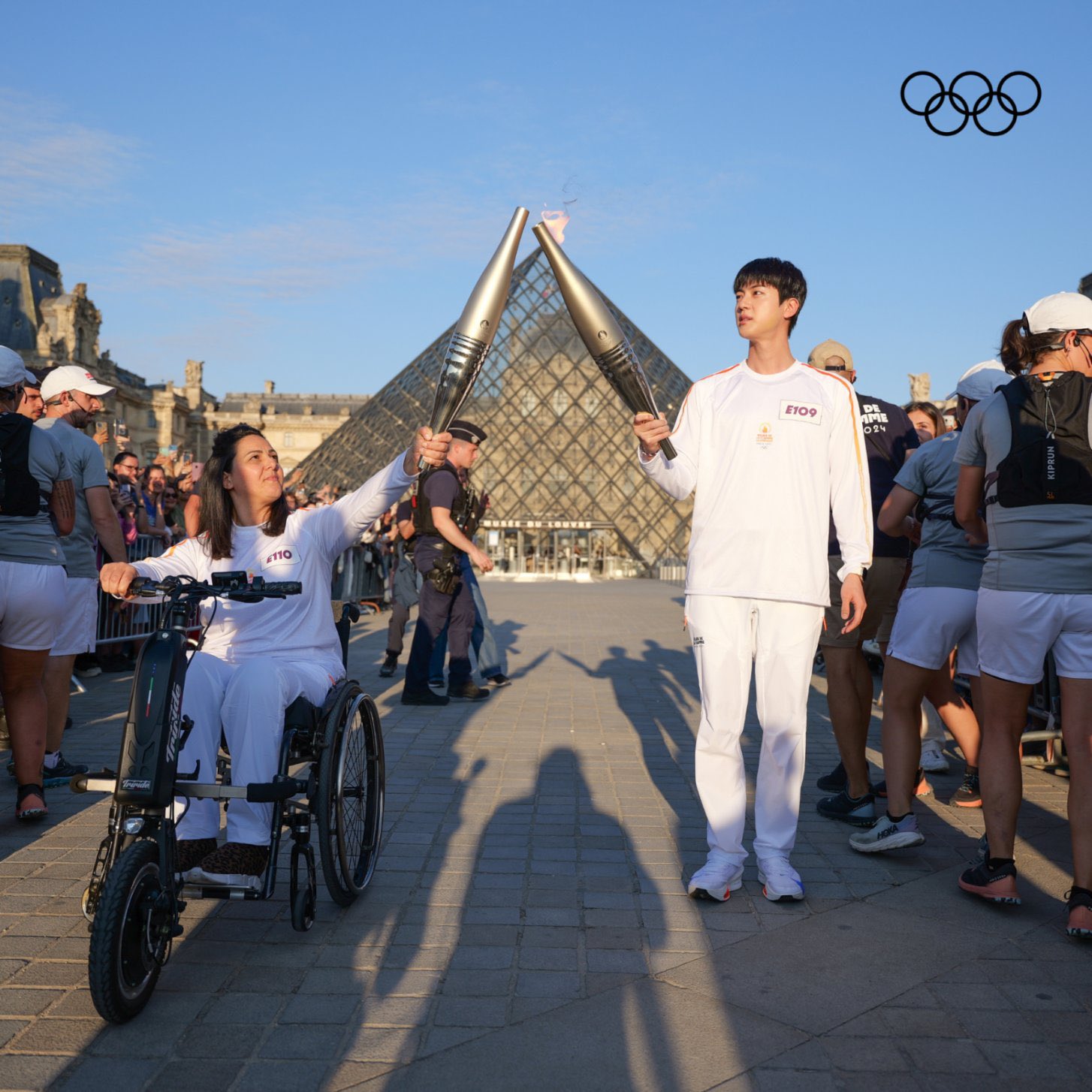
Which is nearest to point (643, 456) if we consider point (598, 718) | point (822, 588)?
point (822, 588)

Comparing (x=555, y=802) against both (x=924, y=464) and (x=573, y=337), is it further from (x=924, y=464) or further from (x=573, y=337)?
(x=573, y=337)

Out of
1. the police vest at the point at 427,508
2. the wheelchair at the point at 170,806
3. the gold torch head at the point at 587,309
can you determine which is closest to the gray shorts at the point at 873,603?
the gold torch head at the point at 587,309

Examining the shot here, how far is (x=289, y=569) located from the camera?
141 inches

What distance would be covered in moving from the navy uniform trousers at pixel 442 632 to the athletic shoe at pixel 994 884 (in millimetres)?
4534

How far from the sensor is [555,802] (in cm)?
487

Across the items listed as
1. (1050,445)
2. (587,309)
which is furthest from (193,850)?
(1050,445)

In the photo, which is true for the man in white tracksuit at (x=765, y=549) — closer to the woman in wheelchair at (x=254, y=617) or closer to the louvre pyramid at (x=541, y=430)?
the woman in wheelchair at (x=254, y=617)

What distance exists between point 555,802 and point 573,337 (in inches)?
2175

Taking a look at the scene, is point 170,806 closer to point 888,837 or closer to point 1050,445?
point 888,837

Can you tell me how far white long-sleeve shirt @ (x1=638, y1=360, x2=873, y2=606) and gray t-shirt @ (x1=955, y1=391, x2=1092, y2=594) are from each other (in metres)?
0.37

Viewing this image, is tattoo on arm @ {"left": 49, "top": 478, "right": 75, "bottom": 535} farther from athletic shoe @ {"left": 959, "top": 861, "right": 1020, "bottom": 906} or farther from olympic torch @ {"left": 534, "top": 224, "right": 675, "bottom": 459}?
athletic shoe @ {"left": 959, "top": 861, "right": 1020, "bottom": 906}

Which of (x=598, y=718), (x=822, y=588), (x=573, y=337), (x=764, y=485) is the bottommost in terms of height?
(x=598, y=718)

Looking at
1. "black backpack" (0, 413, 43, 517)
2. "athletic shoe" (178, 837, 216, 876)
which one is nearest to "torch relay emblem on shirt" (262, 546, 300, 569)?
"athletic shoe" (178, 837, 216, 876)

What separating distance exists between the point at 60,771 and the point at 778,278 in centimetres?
384
